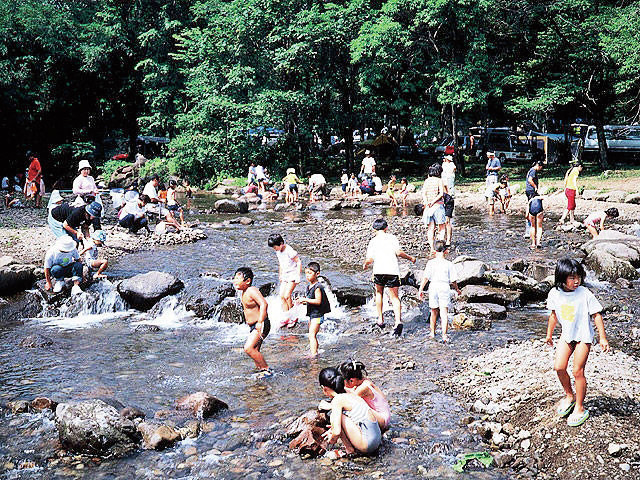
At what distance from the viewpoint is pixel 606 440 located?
5.75 m

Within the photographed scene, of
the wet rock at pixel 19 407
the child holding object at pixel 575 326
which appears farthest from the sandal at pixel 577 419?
the wet rock at pixel 19 407

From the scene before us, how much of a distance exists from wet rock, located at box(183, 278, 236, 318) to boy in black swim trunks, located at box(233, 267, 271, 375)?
3.85 meters

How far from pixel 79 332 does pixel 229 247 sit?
23.3ft

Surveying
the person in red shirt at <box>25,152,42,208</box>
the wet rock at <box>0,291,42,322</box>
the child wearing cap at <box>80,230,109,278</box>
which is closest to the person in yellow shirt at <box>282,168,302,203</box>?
the person in red shirt at <box>25,152,42,208</box>

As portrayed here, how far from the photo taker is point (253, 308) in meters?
8.69

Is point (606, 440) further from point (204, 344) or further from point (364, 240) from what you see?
point (364, 240)

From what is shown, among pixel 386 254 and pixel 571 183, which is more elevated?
pixel 571 183

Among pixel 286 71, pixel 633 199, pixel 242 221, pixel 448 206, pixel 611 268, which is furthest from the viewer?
pixel 286 71

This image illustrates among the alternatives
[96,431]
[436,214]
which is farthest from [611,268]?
[96,431]

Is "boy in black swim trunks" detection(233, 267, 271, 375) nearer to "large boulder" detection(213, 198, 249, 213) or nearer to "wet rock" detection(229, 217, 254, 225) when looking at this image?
"wet rock" detection(229, 217, 254, 225)

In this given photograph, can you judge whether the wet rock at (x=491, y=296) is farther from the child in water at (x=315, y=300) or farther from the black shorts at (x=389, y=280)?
the child in water at (x=315, y=300)

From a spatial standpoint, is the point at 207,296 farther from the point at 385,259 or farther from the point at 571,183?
the point at 571,183

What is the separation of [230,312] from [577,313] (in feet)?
24.8

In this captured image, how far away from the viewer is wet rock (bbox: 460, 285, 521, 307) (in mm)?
11773
